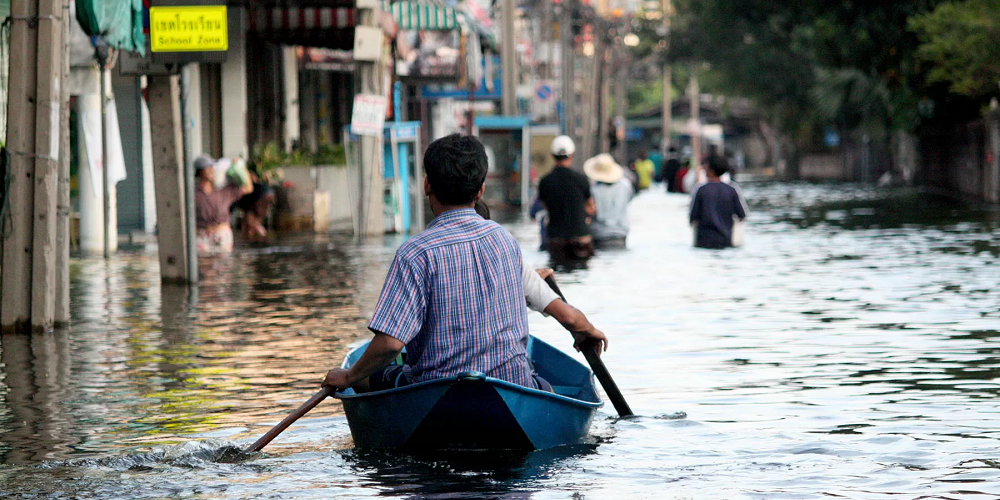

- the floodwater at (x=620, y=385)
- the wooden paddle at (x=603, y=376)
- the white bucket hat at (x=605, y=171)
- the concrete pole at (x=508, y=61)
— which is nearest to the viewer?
the floodwater at (x=620, y=385)

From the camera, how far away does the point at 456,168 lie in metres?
6.91

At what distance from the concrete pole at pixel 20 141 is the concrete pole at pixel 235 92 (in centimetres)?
1570

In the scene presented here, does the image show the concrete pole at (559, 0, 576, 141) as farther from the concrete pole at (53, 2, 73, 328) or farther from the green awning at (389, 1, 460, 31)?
the concrete pole at (53, 2, 73, 328)

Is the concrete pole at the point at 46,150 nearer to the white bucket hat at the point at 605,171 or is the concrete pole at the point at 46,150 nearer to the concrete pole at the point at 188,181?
the concrete pole at the point at 188,181

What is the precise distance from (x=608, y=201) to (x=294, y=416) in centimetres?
1465

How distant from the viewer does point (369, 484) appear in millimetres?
7027

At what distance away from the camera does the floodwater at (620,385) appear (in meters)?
7.08

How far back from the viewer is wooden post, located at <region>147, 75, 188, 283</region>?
16.4 meters

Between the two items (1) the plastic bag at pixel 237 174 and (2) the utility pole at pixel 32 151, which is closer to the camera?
(2) the utility pole at pixel 32 151

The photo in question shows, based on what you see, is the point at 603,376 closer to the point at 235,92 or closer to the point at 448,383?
the point at 448,383

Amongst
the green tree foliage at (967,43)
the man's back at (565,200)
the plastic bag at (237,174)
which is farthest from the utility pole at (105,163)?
the green tree foliage at (967,43)

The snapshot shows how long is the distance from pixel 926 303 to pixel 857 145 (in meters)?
62.7

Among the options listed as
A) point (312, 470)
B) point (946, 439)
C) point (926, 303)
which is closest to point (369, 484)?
point (312, 470)

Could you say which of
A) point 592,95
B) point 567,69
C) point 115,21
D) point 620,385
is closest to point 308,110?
point 567,69
